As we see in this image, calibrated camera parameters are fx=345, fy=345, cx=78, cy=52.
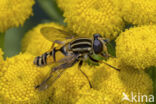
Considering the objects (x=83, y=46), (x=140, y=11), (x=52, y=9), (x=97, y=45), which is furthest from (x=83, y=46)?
(x=52, y=9)

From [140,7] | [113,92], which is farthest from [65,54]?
[140,7]

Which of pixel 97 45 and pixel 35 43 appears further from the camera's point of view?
pixel 35 43

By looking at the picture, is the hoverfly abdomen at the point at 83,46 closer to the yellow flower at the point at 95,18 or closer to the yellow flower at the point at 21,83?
the yellow flower at the point at 95,18

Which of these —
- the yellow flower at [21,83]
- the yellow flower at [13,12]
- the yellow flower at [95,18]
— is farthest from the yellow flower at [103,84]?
the yellow flower at [13,12]

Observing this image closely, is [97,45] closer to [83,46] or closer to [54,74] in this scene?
[83,46]

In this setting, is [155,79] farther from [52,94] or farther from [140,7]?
[52,94]

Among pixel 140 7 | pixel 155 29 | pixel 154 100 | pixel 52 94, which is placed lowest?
pixel 154 100
